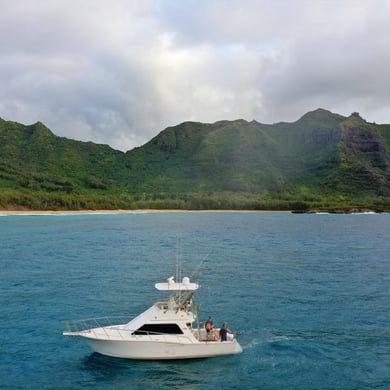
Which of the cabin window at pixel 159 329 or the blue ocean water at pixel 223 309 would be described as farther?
the cabin window at pixel 159 329

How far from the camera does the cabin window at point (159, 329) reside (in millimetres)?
30422

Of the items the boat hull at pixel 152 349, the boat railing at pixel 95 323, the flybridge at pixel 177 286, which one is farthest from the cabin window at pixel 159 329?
the boat railing at pixel 95 323

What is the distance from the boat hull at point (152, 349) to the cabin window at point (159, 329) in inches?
33.1

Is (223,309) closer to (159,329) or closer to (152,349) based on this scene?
(159,329)

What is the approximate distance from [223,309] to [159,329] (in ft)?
47.2

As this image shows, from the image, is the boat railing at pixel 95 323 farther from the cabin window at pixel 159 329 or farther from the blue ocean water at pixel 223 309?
the cabin window at pixel 159 329

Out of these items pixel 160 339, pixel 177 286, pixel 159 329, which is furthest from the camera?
pixel 177 286

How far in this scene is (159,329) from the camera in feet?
100

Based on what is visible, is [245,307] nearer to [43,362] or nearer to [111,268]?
[43,362]

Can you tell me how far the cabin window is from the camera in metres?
30.4

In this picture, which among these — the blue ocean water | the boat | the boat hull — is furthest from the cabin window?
the blue ocean water

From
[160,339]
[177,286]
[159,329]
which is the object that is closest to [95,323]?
[159,329]

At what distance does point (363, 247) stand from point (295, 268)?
3174cm

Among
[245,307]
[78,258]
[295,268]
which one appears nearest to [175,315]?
[245,307]
